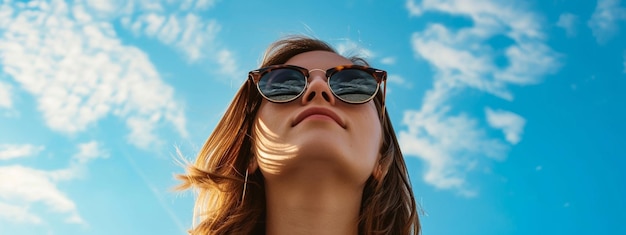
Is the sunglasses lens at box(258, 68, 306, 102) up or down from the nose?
up

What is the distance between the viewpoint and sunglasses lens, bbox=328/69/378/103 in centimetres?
429

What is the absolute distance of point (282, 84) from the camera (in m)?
4.34

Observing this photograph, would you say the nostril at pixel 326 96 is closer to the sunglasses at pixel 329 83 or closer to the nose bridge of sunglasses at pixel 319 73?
the sunglasses at pixel 329 83

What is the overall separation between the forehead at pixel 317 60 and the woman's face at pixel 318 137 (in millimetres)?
174

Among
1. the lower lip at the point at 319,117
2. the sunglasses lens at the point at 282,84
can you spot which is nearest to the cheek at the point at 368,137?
the lower lip at the point at 319,117

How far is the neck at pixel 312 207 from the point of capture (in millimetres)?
4047

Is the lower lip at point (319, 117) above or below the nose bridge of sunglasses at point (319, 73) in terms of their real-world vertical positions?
below

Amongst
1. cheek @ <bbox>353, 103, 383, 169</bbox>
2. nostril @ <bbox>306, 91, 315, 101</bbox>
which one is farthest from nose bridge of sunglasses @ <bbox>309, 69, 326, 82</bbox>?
cheek @ <bbox>353, 103, 383, 169</bbox>

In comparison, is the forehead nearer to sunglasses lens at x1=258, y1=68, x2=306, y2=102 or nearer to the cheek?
sunglasses lens at x1=258, y1=68, x2=306, y2=102

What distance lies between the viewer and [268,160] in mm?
4188

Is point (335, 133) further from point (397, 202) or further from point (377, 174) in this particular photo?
point (397, 202)

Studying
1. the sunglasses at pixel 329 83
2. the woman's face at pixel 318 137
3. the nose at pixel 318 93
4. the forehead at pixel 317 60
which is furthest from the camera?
the forehead at pixel 317 60

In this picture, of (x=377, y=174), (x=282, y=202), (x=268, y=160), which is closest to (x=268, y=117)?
(x=268, y=160)

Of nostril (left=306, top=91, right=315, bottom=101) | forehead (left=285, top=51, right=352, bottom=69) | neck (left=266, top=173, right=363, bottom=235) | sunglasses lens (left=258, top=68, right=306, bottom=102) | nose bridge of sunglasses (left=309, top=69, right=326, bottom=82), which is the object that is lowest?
neck (left=266, top=173, right=363, bottom=235)
